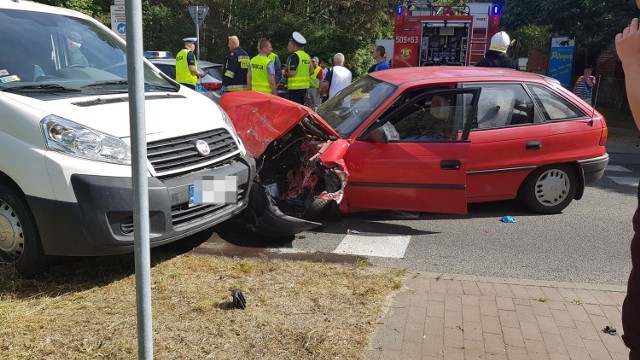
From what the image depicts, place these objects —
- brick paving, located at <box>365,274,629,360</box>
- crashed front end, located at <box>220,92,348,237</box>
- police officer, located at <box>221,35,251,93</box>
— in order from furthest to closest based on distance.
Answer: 1. police officer, located at <box>221,35,251,93</box>
2. crashed front end, located at <box>220,92,348,237</box>
3. brick paving, located at <box>365,274,629,360</box>

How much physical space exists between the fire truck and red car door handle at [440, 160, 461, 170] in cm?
944

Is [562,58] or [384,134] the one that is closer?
[384,134]

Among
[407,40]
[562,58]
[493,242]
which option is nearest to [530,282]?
[493,242]

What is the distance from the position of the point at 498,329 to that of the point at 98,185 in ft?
9.07

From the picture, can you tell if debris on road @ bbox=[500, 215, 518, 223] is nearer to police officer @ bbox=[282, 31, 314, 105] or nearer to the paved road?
the paved road

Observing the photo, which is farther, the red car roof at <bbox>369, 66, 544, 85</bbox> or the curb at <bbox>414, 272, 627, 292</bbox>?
the red car roof at <bbox>369, 66, 544, 85</bbox>

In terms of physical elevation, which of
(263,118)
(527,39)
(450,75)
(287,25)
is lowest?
(263,118)

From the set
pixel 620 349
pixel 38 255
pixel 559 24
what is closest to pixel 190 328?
pixel 38 255

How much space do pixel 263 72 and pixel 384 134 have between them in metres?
5.02

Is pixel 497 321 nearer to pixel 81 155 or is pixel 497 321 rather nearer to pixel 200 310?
pixel 200 310

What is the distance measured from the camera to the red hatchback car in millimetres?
5336

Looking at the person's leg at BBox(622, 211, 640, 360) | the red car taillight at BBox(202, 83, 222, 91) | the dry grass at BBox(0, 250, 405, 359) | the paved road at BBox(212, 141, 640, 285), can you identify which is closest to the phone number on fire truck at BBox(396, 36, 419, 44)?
the red car taillight at BBox(202, 83, 222, 91)

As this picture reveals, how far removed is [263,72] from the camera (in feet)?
33.0

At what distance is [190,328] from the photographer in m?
3.44
